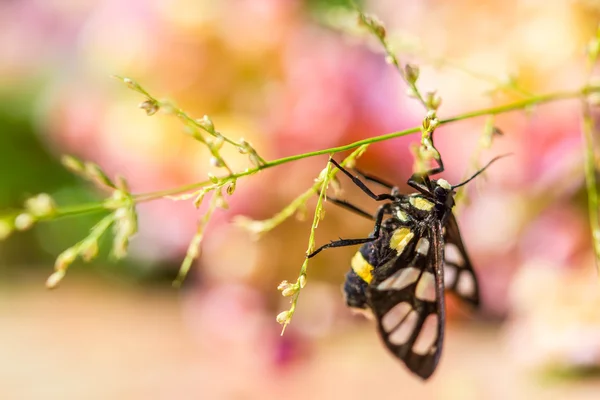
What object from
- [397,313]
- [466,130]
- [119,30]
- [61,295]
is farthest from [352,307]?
[61,295]

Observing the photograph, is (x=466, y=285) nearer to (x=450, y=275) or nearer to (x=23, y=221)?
(x=450, y=275)

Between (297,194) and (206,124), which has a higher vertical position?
(297,194)

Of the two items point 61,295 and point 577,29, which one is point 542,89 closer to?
point 577,29

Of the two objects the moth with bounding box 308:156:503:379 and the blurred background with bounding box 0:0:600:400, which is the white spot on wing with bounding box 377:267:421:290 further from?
the blurred background with bounding box 0:0:600:400

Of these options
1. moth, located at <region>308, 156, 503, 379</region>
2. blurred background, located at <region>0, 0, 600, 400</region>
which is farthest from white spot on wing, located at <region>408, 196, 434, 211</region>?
blurred background, located at <region>0, 0, 600, 400</region>

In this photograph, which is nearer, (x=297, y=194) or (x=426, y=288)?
(x=426, y=288)

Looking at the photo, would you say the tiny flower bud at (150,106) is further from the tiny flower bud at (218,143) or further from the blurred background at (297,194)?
the blurred background at (297,194)

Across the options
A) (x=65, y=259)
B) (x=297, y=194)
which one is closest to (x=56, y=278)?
(x=65, y=259)

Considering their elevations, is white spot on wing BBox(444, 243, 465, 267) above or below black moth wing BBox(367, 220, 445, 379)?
above
